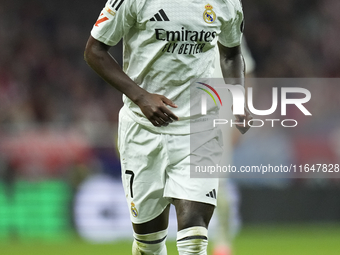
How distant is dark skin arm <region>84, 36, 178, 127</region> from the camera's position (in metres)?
3.42

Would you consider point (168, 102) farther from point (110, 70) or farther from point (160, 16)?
point (160, 16)

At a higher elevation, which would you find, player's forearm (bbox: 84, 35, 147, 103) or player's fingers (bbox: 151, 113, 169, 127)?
player's forearm (bbox: 84, 35, 147, 103)

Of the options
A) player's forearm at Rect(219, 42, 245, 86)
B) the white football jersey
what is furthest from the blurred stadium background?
the white football jersey

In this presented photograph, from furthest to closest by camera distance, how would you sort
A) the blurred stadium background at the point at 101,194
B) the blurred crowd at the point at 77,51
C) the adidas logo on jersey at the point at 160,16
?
the blurred crowd at the point at 77,51 < the blurred stadium background at the point at 101,194 < the adidas logo on jersey at the point at 160,16

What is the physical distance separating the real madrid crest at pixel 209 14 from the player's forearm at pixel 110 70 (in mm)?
568

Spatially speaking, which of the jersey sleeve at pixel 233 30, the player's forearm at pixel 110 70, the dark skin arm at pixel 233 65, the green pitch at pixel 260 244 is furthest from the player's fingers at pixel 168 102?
the green pitch at pixel 260 244

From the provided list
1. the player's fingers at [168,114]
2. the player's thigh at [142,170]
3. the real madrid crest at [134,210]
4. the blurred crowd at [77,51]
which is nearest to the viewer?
the player's fingers at [168,114]

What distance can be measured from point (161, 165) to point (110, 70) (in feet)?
2.15

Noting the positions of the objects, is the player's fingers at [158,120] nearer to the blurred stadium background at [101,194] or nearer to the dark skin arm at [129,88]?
the dark skin arm at [129,88]

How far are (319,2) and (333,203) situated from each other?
18.2ft

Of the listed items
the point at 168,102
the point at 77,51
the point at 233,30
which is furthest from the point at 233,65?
the point at 77,51

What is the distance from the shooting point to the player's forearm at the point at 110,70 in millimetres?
3521

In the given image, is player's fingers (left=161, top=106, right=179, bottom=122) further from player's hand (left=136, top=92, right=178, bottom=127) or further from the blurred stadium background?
the blurred stadium background

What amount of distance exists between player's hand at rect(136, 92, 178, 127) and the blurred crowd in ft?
21.9
